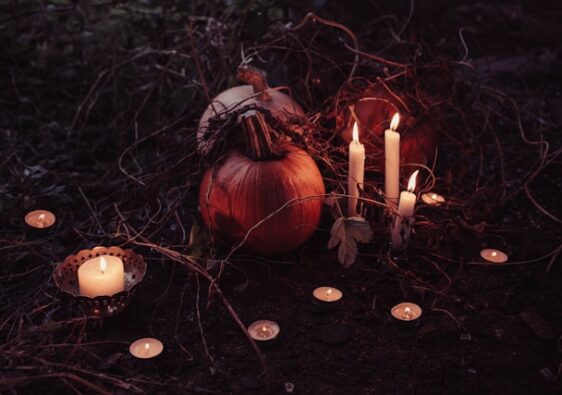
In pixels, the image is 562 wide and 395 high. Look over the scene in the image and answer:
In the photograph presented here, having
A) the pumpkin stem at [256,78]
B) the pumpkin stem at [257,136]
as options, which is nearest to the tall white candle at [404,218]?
the pumpkin stem at [257,136]

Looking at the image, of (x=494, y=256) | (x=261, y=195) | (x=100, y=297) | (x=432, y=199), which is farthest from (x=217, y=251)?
(x=494, y=256)

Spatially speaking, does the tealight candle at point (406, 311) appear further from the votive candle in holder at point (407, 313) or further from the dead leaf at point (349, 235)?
the dead leaf at point (349, 235)

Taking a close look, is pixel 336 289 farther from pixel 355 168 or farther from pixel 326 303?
pixel 355 168

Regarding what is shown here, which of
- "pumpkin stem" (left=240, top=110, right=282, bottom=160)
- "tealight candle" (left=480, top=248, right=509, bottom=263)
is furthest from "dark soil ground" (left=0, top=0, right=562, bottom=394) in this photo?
"pumpkin stem" (left=240, top=110, right=282, bottom=160)

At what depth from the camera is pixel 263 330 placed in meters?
2.16

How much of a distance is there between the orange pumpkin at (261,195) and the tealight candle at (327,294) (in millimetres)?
256

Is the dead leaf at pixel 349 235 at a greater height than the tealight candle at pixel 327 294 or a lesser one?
greater

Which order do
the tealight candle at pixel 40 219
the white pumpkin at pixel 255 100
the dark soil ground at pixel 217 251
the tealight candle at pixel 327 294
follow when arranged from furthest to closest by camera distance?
the white pumpkin at pixel 255 100 → the tealight candle at pixel 40 219 → the tealight candle at pixel 327 294 → the dark soil ground at pixel 217 251

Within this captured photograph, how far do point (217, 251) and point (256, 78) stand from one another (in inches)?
31.0

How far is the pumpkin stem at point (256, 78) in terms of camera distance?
9.21 ft

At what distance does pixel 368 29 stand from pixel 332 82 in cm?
146

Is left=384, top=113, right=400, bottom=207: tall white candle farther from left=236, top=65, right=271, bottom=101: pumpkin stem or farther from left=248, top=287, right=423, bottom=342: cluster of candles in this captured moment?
left=236, top=65, right=271, bottom=101: pumpkin stem

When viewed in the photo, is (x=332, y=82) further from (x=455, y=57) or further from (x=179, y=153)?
(x=455, y=57)

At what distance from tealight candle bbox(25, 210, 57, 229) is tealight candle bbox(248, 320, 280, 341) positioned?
3.58ft
